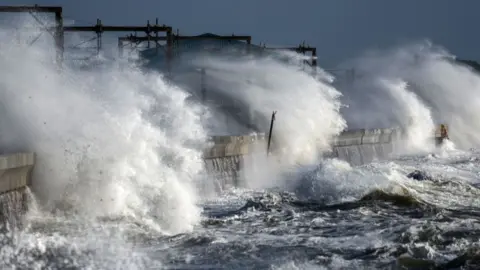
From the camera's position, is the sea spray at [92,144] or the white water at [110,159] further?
the sea spray at [92,144]

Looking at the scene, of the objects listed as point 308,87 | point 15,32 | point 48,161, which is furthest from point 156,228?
point 308,87

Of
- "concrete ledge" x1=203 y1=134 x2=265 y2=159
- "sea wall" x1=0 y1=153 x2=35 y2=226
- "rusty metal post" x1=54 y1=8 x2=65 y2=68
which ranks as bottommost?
"sea wall" x1=0 y1=153 x2=35 y2=226

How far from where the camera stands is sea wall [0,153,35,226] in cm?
1131

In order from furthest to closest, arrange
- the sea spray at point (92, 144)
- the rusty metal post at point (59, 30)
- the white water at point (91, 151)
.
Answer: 1. the rusty metal post at point (59, 30)
2. the sea spray at point (92, 144)
3. the white water at point (91, 151)

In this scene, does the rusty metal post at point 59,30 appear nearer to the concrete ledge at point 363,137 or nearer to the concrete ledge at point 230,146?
the concrete ledge at point 363,137

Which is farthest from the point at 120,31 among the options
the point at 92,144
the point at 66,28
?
the point at 92,144

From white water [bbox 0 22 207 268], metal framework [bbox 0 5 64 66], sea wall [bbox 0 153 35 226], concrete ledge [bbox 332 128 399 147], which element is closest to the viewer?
sea wall [bbox 0 153 35 226]

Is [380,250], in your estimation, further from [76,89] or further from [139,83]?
[139,83]

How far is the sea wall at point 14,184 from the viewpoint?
37.1 feet

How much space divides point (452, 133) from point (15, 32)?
3054 centimetres

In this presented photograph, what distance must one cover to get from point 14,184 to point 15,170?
0.18 meters

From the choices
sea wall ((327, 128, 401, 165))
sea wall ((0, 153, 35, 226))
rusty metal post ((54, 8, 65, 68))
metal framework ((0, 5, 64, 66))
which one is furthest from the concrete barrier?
metal framework ((0, 5, 64, 66))

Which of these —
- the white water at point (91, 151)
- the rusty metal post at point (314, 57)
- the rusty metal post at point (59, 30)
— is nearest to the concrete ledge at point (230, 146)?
the white water at point (91, 151)

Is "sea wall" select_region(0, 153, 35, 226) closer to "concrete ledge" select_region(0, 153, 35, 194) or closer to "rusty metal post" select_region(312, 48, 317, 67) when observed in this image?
"concrete ledge" select_region(0, 153, 35, 194)
